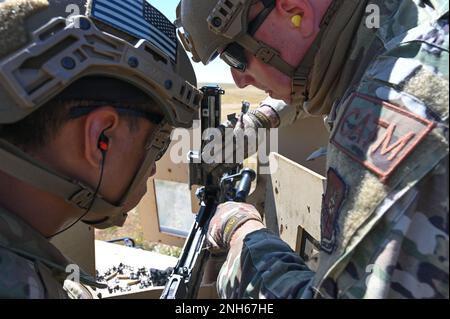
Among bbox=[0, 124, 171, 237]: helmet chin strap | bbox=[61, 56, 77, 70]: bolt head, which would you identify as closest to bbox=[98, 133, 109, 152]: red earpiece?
bbox=[0, 124, 171, 237]: helmet chin strap

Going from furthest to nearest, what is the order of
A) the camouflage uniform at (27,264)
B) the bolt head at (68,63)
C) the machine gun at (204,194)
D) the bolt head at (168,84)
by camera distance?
the machine gun at (204,194) < the bolt head at (168,84) < the bolt head at (68,63) < the camouflage uniform at (27,264)

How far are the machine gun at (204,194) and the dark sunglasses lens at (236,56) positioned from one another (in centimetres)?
65

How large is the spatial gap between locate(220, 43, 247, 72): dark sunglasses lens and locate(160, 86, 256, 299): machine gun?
0.65m

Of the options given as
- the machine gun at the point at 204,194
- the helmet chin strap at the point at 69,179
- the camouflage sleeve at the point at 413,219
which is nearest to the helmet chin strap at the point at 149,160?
the helmet chin strap at the point at 69,179

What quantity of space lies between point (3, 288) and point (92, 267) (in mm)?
1964

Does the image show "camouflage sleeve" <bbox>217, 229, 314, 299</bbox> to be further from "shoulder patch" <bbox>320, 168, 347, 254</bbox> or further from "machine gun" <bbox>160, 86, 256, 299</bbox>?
"machine gun" <bbox>160, 86, 256, 299</bbox>

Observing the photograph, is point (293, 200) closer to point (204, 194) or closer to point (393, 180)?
point (204, 194)

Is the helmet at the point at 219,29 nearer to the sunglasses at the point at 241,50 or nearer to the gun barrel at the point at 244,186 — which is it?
the sunglasses at the point at 241,50

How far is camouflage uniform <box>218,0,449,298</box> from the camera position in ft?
3.45

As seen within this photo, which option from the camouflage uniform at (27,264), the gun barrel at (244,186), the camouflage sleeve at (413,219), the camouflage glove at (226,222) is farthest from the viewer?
the gun barrel at (244,186)

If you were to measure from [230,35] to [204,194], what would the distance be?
112 centimetres

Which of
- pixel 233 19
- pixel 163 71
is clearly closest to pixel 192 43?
pixel 233 19

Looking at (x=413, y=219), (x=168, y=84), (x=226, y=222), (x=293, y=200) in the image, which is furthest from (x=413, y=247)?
(x=293, y=200)

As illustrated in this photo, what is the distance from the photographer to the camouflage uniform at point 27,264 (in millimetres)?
1154
